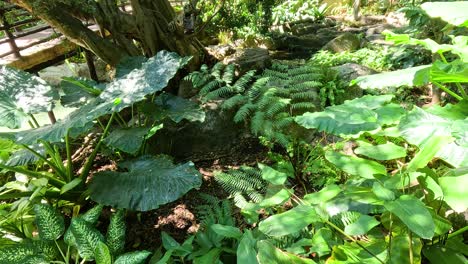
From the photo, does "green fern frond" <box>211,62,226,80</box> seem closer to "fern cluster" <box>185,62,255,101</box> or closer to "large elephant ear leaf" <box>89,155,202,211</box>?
"fern cluster" <box>185,62,255,101</box>

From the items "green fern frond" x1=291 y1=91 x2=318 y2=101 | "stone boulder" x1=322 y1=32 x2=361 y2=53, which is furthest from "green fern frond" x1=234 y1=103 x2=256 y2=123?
"stone boulder" x1=322 y1=32 x2=361 y2=53

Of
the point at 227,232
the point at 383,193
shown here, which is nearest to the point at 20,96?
the point at 227,232

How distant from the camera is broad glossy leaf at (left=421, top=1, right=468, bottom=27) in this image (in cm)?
105

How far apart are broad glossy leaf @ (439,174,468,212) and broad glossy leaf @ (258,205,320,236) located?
1.22 ft

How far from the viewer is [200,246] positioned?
1591 millimetres

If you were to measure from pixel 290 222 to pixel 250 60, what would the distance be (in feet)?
8.92

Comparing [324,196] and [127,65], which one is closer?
[324,196]

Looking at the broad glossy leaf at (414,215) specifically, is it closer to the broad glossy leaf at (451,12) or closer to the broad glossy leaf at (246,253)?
the broad glossy leaf at (246,253)

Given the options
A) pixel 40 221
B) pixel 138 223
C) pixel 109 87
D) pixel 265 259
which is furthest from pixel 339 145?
pixel 40 221

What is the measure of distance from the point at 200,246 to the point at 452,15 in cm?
147

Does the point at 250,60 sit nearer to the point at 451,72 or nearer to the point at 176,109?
the point at 176,109

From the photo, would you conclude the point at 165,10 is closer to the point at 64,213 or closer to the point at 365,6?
the point at 64,213

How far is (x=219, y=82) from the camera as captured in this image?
9.78 ft

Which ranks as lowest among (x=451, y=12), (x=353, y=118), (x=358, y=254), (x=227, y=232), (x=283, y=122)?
(x=283, y=122)
